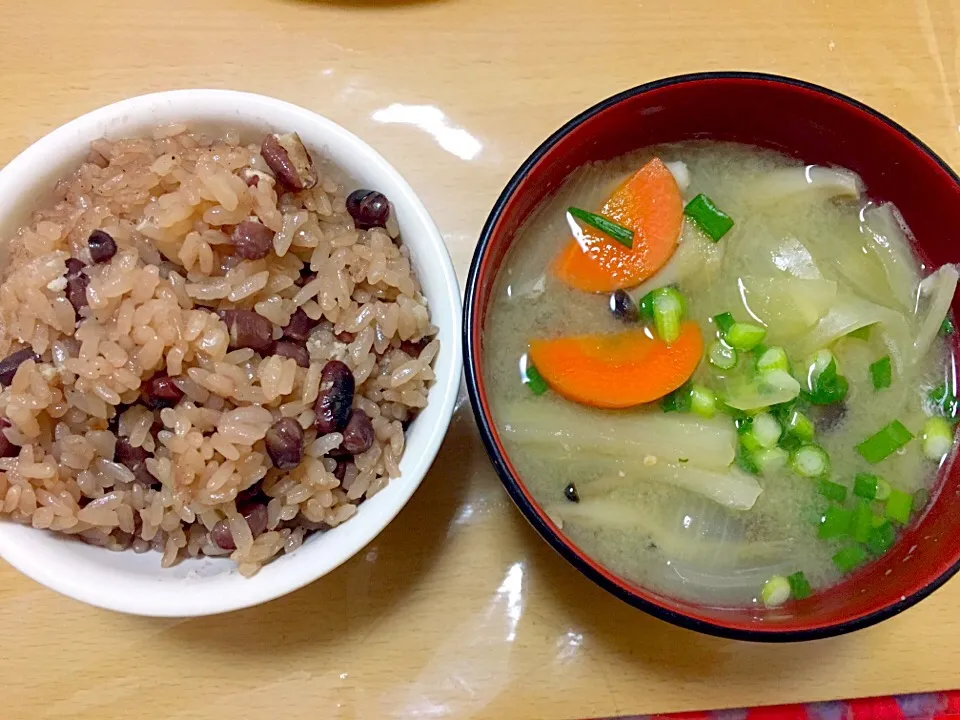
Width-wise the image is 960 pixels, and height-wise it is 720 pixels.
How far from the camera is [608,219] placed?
1381mm

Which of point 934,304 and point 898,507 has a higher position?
point 934,304

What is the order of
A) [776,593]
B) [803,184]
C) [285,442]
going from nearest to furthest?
[285,442], [776,593], [803,184]

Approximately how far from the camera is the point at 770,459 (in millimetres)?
1333

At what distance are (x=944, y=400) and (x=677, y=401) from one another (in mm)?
508

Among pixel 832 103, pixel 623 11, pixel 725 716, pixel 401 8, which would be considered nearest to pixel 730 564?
pixel 725 716

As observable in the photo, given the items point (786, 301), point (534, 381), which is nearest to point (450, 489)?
point (534, 381)

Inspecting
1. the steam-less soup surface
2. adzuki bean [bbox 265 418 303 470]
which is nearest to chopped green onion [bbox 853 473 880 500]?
the steam-less soup surface

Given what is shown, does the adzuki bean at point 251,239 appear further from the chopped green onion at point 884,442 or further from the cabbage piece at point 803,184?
the chopped green onion at point 884,442

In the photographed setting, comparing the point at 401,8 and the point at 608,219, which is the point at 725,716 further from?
the point at 401,8

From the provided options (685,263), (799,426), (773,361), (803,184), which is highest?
(803,184)

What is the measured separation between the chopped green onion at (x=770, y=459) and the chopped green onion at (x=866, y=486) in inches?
5.5

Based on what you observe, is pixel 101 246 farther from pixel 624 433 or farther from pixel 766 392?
pixel 766 392

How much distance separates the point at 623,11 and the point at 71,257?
3.90 ft

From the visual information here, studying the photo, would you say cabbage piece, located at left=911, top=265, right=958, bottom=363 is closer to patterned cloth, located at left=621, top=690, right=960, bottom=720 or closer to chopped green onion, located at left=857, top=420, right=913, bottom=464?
chopped green onion, located at left=857, top=420, right=913, bottom=464
